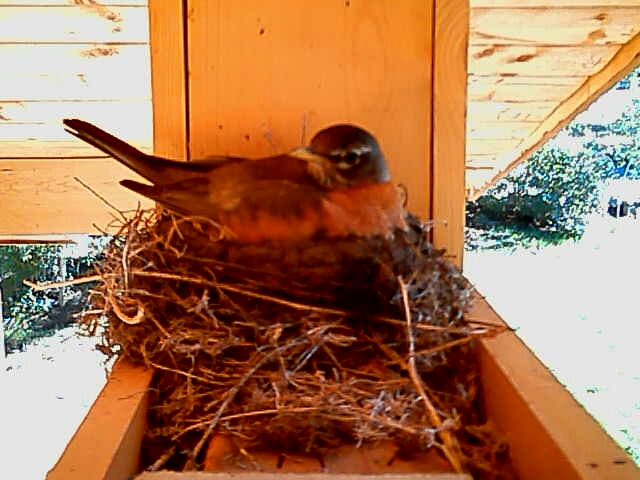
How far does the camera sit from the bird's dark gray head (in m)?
0.99

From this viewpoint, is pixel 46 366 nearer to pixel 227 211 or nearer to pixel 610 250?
pixel 610 250

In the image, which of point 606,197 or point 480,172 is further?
point 606,197

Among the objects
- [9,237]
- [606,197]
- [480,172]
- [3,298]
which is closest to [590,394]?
[480,172]

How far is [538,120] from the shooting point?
133 inches

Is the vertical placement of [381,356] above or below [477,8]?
below

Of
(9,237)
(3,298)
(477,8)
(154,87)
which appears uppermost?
(477,8)

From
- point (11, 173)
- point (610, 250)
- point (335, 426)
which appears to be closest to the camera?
point (335, 426)

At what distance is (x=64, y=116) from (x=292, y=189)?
2.24 m

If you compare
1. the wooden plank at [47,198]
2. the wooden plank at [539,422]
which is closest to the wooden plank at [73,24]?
the wooden plank at [47,198]

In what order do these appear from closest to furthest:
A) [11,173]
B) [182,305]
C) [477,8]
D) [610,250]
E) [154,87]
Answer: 1. [182,305]
2. [154,87]
3. [477,8]
4. [11,173]
5. [610,250]

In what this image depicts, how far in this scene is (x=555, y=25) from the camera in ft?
8.75

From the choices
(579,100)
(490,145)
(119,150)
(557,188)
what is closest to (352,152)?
(119,150)

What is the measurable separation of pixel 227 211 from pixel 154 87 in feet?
0.84

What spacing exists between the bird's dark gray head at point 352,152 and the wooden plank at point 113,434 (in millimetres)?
311
